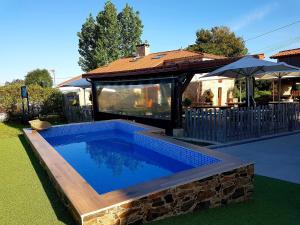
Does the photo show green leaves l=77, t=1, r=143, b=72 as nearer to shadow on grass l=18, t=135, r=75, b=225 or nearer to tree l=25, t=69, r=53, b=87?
shadow on grass l=18, t=135, r=75, b=225

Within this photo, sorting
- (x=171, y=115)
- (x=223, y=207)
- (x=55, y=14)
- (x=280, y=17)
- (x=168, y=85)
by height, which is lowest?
(x=223, y=207)

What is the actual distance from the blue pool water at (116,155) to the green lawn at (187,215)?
50.9 inches

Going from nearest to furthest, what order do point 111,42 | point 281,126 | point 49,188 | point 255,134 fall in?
point 49,188 → point 255,134 → point 281,126 → point 111,42

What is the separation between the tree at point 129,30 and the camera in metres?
43.8

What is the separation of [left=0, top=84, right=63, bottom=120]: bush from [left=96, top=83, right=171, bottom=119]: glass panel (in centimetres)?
499

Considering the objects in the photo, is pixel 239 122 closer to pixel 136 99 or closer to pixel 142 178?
pixel 142 178

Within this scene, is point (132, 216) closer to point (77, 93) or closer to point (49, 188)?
point (49, 188)

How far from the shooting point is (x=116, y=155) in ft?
35.9

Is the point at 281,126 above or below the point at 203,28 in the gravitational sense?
below

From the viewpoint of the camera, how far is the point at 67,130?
14.3 meters

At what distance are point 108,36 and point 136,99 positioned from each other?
2757 centimetres

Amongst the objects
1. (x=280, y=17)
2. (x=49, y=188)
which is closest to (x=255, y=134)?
(x=49, y=188)

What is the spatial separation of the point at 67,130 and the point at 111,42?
29415mm

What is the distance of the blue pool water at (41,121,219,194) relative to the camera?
7.95m
